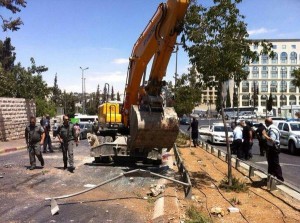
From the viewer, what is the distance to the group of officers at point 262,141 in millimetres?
11391

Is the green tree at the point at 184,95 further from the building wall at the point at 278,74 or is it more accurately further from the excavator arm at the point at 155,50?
the building wall at the point at 278,74

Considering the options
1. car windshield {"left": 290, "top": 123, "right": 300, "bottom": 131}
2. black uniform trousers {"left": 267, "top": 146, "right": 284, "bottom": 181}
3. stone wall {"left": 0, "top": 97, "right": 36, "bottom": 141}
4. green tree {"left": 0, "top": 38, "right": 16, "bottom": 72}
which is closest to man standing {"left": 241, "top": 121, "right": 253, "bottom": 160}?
car windshield {"left": 290, "top": 123, "right": 300, "bottom": 131}

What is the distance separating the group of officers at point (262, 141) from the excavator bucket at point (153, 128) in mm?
2592

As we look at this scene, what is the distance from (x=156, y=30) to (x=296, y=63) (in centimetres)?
13139

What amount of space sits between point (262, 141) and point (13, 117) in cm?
2218

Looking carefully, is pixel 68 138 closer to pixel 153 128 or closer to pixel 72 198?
pixel 153 128

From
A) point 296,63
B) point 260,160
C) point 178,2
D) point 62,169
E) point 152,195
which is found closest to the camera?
point 152,195

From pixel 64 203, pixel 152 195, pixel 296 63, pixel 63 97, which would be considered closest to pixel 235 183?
pixel 152 195

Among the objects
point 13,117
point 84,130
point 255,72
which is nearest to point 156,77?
point 13,117

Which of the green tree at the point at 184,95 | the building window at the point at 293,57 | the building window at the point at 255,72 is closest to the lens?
the green tree at the point at 184,95

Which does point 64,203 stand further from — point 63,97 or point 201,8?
point 63,97

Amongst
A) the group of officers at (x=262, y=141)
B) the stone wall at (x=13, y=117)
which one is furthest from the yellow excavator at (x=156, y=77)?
the stone wall at (x=13, y=117)

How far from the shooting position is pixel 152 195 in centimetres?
955

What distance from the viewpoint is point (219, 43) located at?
11305 mm
